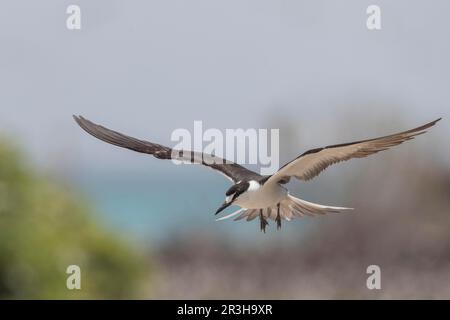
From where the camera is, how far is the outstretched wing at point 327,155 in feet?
16.3

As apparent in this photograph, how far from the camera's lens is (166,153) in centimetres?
577

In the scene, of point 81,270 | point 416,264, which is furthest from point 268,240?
point 81,270

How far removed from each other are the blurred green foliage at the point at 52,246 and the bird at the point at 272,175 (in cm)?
107

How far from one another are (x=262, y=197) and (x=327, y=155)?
1.11 feet

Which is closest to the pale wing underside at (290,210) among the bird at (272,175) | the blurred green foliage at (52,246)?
the bird at (272,175)

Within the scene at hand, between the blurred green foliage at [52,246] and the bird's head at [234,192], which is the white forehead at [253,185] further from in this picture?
the blurred green foliage at [52,246]

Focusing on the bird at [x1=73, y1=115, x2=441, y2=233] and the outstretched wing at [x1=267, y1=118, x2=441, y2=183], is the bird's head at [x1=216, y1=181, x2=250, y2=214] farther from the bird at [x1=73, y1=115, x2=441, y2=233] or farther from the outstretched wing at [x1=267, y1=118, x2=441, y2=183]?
the outstretched wing at [x1=267, y1=118, x2=441, y2=183]

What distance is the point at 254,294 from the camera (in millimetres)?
9266

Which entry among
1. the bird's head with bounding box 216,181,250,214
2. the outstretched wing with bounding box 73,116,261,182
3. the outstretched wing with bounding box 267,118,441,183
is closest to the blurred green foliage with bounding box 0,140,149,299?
the outstretched wing with bounding box 73,116,261,182

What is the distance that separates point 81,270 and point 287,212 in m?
2.26

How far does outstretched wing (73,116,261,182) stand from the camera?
18.4ft

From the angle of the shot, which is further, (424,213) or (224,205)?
(424,213)
